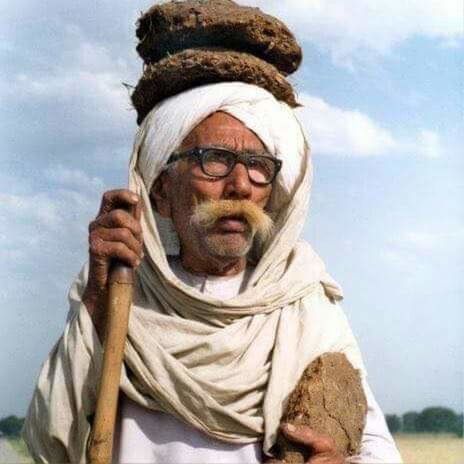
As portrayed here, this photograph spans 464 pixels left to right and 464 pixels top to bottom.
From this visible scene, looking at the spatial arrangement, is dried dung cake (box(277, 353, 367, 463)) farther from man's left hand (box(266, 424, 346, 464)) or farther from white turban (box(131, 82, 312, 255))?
white turban (box(131, 82, 312, 255))

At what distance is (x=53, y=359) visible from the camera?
11.7 feet

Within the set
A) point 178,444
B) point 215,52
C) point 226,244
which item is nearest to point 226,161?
point 226,244

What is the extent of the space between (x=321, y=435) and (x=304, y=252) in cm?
68

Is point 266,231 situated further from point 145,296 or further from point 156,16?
point 156,16

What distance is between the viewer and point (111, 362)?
10.9 ft

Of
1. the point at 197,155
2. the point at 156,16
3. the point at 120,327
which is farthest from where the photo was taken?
the point at 156,16

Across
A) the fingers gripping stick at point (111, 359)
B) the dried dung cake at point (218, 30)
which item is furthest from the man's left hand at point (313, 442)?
the dried dung cake at point (218, 30)

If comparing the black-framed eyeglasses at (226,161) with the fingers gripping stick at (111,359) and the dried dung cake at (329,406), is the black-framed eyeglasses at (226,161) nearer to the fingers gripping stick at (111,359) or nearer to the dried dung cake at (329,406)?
the fingers gripping stick at (111,359)

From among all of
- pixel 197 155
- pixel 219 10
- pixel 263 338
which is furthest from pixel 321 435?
pixel 219 10

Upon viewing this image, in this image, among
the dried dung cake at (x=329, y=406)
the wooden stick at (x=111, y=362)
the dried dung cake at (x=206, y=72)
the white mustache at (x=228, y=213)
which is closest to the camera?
the wooden stick at (x=111, y=362)

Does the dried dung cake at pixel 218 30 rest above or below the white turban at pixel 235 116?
above

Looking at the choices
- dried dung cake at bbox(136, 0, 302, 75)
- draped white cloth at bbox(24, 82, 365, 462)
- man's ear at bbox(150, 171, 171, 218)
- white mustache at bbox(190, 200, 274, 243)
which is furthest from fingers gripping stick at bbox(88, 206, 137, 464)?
dried dung cake at bbox(136, 0, 302, 75)

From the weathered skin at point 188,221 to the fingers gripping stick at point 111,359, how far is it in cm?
5

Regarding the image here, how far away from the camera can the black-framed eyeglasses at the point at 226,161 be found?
11.9 feet
